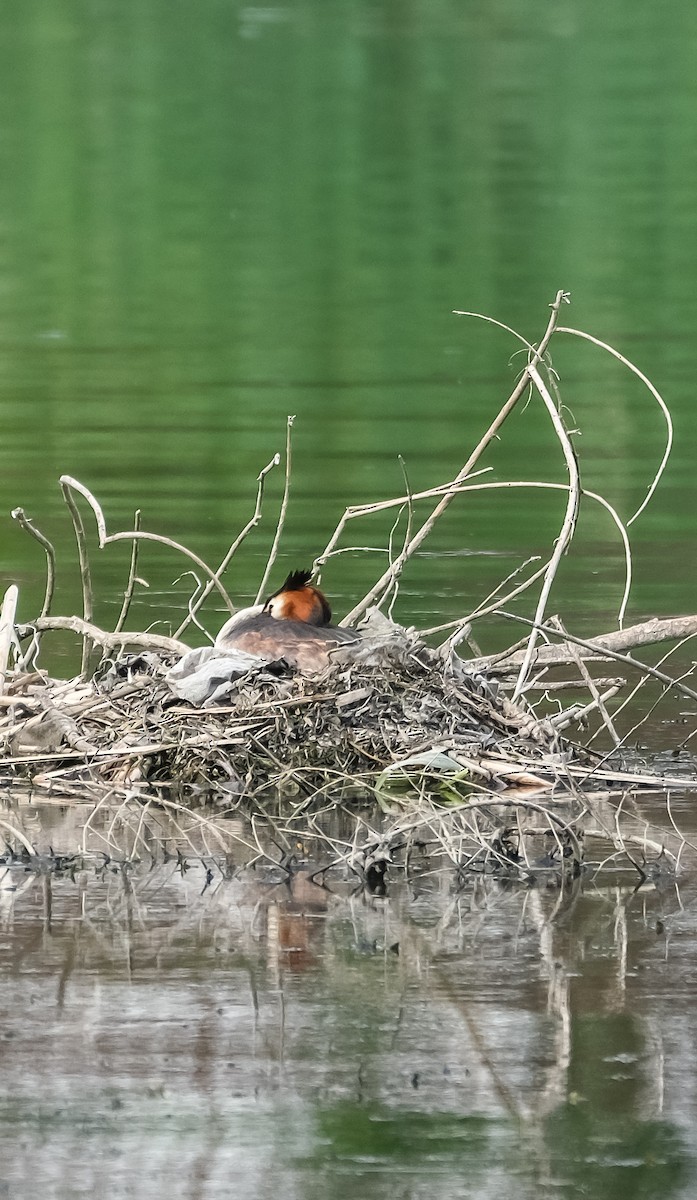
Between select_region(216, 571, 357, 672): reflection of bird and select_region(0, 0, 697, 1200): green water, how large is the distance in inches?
69.3

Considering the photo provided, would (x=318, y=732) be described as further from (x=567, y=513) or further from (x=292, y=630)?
(x=567, y=513)

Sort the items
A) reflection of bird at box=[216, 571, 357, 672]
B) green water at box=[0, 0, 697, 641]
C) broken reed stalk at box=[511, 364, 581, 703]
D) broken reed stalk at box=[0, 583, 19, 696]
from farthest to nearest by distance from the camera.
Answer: green water at box=[0, 0, 697, 641] < broken reed stalk at box=[0, 583, 19, 696] < reflection of bird at box=[216, 571, 357, 672] < broken reed stalk at box=[511, 364, 581, 703]

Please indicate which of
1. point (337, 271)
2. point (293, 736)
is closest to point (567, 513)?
point (293, 736)

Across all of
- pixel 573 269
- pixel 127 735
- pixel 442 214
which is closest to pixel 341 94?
pixel 442 214

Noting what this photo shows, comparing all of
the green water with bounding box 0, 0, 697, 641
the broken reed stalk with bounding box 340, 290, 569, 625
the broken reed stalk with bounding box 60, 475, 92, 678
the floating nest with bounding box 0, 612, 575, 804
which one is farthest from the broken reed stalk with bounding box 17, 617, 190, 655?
the green water with bounding box 0, 0, 697, 641

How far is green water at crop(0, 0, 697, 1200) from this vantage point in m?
4.85

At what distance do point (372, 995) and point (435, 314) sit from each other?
16.4 meters

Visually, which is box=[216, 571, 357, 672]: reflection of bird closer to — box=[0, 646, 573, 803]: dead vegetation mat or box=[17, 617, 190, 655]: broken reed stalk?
box=[0, 646, 573, 803]: dead vegetation mat

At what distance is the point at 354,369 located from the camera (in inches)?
731

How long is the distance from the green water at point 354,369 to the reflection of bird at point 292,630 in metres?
1.76

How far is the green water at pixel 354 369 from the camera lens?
485cm

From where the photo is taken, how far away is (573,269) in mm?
24125

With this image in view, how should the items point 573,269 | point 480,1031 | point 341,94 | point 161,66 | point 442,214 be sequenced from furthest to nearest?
point 161,66
point 341,94
point 442,214
point 573,269
point 480,1031

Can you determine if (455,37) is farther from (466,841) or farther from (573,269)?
(466,841)
